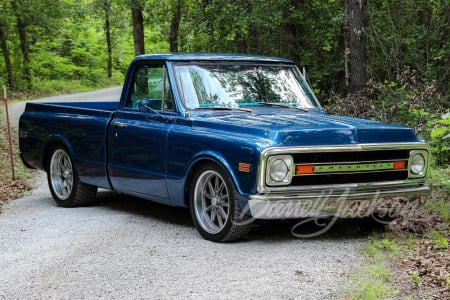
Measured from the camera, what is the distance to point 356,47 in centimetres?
1269

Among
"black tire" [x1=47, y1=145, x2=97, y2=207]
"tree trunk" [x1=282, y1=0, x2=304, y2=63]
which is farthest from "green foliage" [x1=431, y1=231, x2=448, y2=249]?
"tree trunk" [x1=282, y1=0, x2=304, y2=63]

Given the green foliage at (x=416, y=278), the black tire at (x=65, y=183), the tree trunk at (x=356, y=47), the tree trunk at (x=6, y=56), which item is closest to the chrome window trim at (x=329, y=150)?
the green foliage at (x=416, y=278)

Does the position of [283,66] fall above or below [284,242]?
above

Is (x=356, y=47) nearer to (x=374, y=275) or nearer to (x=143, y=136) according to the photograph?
(x=143, y=136)

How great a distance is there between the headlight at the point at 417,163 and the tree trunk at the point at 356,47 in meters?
5.90

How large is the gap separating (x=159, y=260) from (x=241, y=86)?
2.47 m

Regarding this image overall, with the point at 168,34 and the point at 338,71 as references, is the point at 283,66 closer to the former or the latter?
the point at 338,71

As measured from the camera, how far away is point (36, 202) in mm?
9922

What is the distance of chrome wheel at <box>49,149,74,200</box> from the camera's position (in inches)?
366

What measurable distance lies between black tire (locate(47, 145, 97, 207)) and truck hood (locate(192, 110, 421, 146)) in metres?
2.66

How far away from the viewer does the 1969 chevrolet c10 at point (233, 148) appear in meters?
6.13

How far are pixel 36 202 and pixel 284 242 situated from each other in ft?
15.6

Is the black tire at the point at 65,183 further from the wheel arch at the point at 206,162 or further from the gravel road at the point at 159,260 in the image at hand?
the wheel arch at the point at 206,162

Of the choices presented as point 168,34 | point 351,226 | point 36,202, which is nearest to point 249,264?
point 351,226
